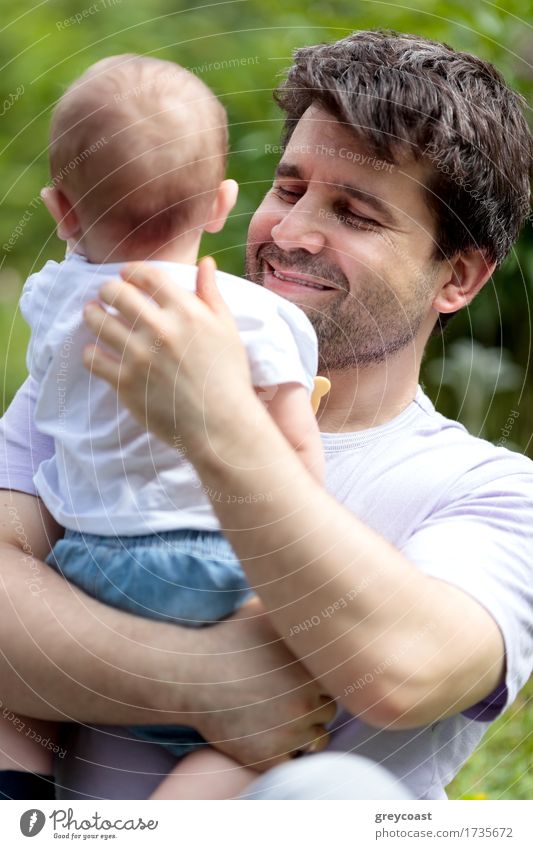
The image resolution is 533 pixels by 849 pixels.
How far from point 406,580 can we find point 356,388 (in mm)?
219

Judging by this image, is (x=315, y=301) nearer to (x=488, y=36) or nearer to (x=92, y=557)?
(x=92, y=557)

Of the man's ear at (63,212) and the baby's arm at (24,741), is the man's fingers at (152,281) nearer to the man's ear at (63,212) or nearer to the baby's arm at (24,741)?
the man's ear at (63,212)

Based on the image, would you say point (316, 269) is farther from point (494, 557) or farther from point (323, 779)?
point (323, 779)

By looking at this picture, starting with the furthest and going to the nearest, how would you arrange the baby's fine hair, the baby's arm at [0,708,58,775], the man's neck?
the man's neck < the baby's arm at [0,708,58,775] < the baby's fine hair

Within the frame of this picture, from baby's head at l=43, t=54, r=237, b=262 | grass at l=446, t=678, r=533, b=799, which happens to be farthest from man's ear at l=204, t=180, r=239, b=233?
grass at l=446, t=678, r=533, b=799

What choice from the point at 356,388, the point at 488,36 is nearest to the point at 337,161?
the point at 356,388

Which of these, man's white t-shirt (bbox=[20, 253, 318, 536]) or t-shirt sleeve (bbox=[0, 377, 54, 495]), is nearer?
man's white t-shirt (bbox=[20, 253, 318, 536])

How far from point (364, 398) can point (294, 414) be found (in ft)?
0.65

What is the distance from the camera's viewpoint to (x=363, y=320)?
817 millimetres

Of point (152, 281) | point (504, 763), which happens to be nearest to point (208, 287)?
point (152, 281)

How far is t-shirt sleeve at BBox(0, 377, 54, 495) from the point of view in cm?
75

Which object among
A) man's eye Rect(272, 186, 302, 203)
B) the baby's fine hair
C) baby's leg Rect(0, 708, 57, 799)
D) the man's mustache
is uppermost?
the baby's fine hair

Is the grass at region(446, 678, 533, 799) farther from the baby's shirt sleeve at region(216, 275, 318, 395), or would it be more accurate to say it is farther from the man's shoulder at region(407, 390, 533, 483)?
the baby's shirt sleeve at region(216, 275, 318, 395)
